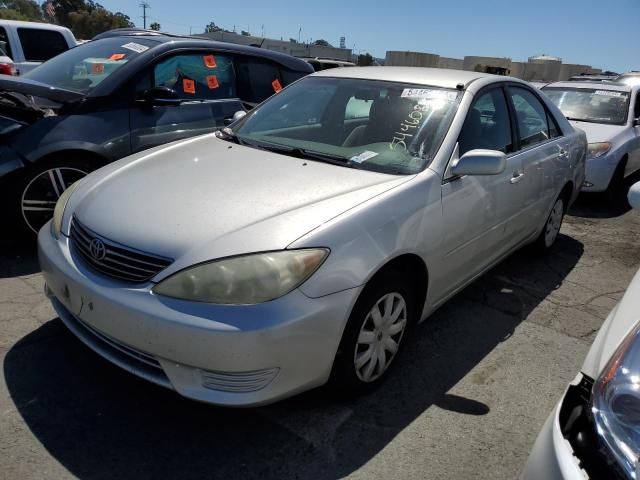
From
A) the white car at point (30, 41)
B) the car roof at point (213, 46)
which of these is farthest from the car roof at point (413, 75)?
the white car at point (30, 41)

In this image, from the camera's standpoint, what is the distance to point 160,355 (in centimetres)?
210

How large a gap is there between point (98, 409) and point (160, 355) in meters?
0.58

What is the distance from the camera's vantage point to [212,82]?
4.96 metres

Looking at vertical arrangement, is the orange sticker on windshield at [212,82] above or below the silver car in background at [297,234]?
above

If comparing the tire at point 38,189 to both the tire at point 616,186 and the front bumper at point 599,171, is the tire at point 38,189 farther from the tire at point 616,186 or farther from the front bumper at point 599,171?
the tire at point 616,186

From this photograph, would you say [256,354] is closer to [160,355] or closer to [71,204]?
[160,355]

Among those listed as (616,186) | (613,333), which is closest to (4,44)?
(616,186)

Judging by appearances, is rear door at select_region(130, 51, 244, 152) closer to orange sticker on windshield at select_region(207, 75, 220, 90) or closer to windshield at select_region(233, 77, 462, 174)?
orange sticker on windshield at select_region(207, 75, 220, 90)

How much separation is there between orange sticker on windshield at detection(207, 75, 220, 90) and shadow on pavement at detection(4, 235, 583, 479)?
8.84 ft

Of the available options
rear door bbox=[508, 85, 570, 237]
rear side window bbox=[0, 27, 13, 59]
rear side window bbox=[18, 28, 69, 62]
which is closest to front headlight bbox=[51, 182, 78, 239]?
rear door bbox=[508, 85, 570, 237]

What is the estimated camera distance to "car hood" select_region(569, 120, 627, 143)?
6734mm

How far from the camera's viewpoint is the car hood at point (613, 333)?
1640mm

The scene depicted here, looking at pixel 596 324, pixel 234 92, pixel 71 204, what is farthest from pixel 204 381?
pixel 234 92

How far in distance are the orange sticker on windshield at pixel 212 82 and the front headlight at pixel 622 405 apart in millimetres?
4240
